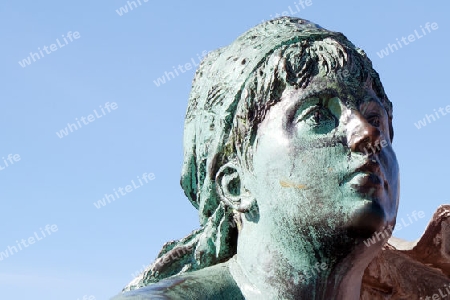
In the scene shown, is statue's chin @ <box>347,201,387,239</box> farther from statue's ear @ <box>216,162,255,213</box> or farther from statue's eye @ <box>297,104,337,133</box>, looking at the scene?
statue's ear @ <box>216,162,255,213</box>

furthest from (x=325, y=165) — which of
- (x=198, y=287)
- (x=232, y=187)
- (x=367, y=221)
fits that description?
(x=198, y=287)

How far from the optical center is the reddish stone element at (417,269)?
676 cm

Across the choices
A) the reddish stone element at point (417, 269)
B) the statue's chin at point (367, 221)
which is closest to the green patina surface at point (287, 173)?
the statue's chin at point (367, 221)

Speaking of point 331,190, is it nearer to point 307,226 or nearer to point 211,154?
point 307,226

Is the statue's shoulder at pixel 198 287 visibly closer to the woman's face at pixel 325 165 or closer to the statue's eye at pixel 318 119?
the woman's face at pixel 325 165

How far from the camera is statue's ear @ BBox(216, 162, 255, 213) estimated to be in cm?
589

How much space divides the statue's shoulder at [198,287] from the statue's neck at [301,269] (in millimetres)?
125

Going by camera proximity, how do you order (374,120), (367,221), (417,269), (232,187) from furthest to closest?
(417,269) → (232,187) → (374,120) → (367,221)

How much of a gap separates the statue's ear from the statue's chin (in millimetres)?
748

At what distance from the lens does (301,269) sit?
559cm

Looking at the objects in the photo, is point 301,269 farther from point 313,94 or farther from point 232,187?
point 313,94

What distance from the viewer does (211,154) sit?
240 inches

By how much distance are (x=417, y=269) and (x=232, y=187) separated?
180cm

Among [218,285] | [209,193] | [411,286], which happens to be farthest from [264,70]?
[411,286]
